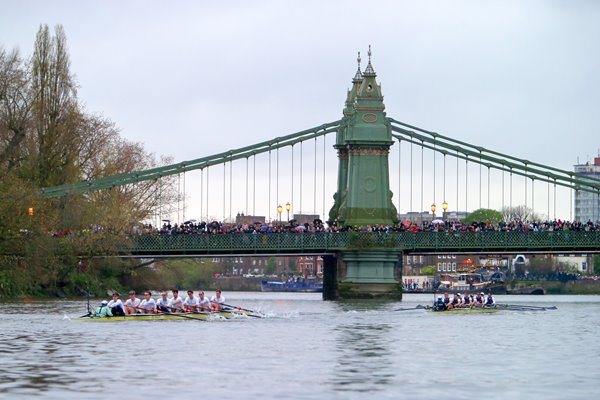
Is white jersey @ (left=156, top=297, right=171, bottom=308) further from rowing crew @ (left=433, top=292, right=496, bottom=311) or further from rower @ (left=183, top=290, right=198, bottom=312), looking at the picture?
rowing crew @ (left=433, top=292, right=496, bottom=311)

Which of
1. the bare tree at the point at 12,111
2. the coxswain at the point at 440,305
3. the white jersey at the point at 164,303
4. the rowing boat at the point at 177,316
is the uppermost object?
the bare tree at the point at 12,111

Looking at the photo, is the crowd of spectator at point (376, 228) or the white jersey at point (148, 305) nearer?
the white jersey at point (148, 305)

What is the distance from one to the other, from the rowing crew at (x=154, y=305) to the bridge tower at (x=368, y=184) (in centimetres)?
2173

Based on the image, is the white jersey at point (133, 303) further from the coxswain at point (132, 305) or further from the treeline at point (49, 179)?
the treeline at point (49, 179)

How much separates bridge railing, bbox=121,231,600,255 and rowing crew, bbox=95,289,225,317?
20546mm

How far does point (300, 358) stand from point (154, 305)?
1986cm

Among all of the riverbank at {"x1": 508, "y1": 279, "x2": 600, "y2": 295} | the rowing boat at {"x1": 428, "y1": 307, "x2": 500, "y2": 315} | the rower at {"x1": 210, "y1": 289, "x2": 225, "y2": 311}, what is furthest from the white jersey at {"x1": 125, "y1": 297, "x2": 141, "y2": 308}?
the riverbank at {"x1": 508, "y1": 279, "x2": 600, "y2": 295}

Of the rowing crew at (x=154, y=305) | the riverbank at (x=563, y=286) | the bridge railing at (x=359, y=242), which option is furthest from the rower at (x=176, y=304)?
the riverbank at (x=563, y=286)

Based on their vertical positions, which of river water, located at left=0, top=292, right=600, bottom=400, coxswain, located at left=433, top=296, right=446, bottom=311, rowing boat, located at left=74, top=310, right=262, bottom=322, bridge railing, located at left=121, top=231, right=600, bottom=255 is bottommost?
river water, located at left=0, top=292, right=600, bottom=400

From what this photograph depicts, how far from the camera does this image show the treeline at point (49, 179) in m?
87.6

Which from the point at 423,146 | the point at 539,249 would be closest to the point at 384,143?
the point at 423,146

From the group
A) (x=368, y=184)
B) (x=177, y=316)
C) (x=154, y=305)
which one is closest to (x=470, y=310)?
(x=177, y=316)

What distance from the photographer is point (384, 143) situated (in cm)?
9450

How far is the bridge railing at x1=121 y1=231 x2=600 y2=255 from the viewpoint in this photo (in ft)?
303
